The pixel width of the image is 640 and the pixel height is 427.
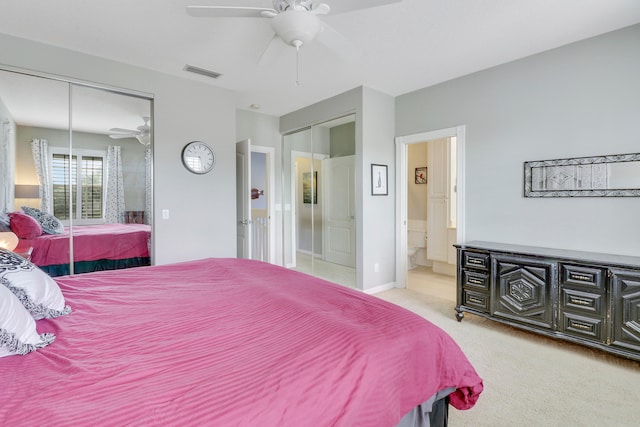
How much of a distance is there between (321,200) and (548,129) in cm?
294

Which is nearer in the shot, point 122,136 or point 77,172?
point 77,172

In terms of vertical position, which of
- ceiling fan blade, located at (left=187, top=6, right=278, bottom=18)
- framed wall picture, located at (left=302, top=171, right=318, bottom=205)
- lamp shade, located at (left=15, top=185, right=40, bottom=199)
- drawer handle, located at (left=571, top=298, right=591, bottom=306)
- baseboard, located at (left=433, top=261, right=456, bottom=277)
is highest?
ceiling fan blade, located at (left=187, top=6, right=278, bottom=18)

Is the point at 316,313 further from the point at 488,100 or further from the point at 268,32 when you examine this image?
the point at 488,100

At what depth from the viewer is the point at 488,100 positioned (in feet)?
11.4

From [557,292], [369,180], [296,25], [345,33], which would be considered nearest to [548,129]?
[557,292]

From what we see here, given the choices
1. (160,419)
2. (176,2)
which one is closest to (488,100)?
(176,2)

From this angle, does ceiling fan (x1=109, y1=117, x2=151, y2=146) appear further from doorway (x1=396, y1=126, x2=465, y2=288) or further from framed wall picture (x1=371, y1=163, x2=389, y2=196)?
doorway (x1=396, y1=126, x2=465, y2=288)

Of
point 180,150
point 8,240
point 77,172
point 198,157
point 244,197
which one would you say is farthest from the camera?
point 244,197

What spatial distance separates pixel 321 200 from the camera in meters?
4.84

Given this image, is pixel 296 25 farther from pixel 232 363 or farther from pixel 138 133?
pixel 138 133

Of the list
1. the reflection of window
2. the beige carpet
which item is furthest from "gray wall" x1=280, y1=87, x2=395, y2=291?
the reflection of window

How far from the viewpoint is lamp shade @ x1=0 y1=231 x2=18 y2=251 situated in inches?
102

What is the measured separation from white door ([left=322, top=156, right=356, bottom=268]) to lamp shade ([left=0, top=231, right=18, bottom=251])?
3.46m

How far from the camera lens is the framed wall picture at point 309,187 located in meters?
4.91
